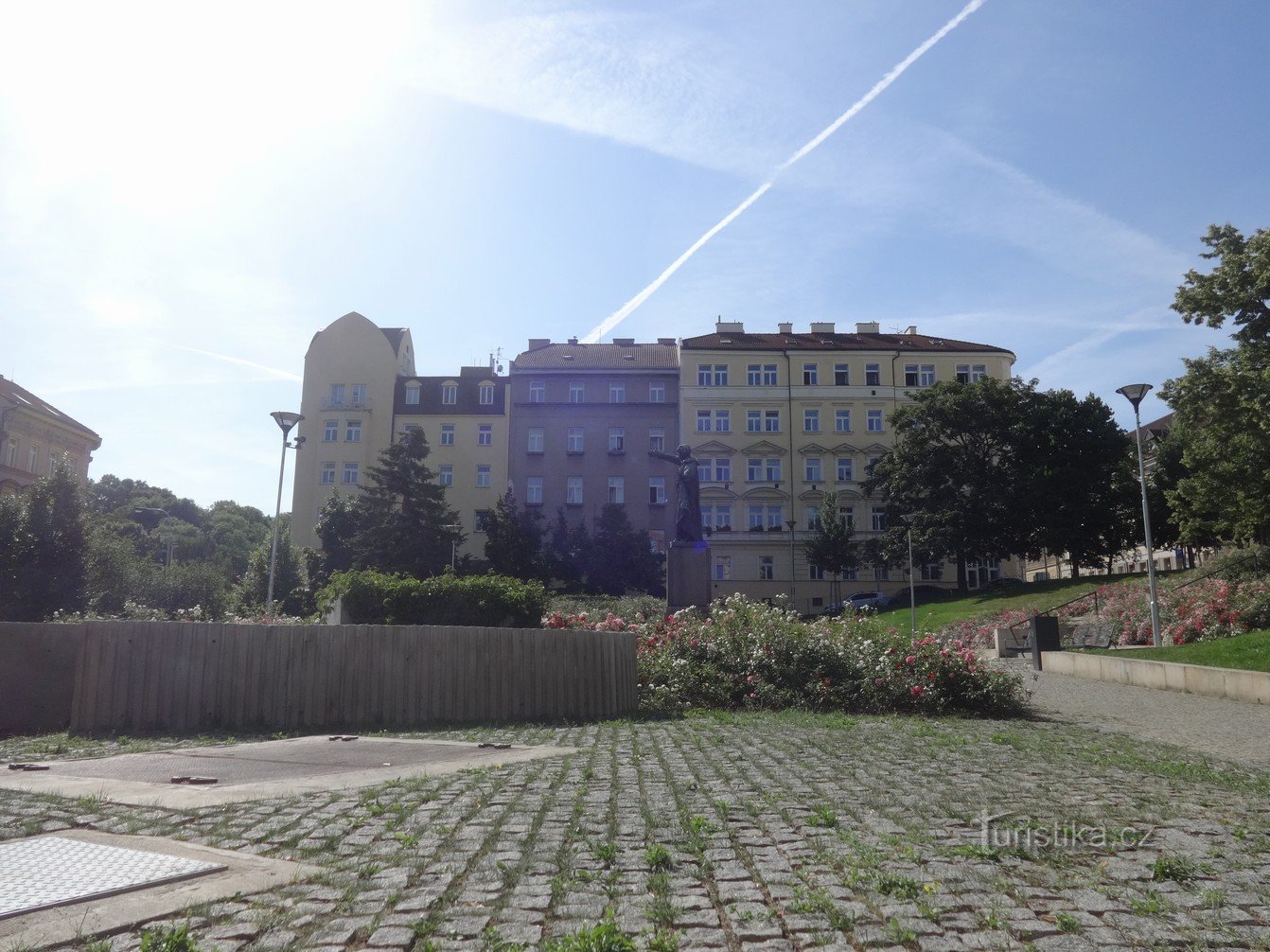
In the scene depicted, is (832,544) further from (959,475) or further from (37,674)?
(37,674)

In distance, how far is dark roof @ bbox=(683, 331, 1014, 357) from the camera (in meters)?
67.6

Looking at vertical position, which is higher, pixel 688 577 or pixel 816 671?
pixel 688 577

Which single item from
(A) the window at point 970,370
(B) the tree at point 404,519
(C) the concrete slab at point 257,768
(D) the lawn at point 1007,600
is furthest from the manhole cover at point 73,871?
(A) the window at point 970,370

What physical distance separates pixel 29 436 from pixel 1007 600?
56.8 m

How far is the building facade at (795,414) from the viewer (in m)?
65.6

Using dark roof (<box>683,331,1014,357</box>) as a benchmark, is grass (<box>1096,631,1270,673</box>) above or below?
below

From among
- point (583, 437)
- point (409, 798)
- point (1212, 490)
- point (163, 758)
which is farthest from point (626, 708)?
point (583, 437)

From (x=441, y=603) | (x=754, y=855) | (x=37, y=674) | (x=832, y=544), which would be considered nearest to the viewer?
(x=754, y=855)

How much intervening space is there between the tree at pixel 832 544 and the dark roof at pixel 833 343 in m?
13.2

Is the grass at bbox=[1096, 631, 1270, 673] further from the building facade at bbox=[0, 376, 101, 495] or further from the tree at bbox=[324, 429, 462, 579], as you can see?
the building facade at bbox=[0, 376, 101, 495]

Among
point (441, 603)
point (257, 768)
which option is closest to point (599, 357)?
point (441, 603)

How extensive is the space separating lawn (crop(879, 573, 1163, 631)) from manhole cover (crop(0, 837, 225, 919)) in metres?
36.9

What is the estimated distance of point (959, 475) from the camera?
5706cm

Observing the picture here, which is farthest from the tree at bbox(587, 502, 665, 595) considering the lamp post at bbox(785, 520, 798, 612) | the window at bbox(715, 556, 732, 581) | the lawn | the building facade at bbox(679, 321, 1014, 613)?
the lawn
